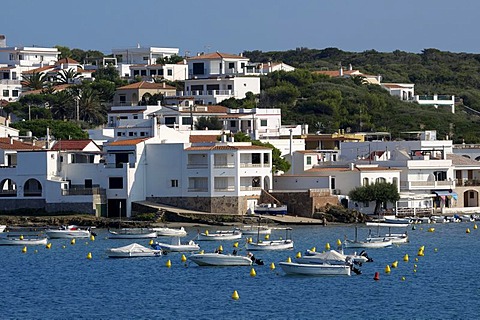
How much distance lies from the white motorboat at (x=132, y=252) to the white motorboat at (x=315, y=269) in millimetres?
10347

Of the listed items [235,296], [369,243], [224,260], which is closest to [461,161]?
[369,243]

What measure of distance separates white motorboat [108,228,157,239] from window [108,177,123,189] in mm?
8544

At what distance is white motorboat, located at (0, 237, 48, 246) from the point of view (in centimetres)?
7612

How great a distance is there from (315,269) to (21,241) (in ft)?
73.1

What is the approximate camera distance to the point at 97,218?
86688 mm

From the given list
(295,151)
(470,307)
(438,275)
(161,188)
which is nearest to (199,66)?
(295,151)

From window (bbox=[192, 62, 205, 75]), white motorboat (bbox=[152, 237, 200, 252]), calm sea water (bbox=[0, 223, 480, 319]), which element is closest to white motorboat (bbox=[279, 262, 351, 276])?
calm sea water (bbox=[0, 223, 480, 319])

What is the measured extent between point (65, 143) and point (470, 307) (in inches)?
1827

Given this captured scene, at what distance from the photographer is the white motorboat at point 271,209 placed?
88000mm

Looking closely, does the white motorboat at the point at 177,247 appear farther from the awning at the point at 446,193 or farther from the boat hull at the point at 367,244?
the awning at the point at 446,193

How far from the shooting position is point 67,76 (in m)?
148

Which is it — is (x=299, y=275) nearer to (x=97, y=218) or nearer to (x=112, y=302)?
(x=112, y=302)

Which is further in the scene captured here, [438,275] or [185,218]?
[185,218]

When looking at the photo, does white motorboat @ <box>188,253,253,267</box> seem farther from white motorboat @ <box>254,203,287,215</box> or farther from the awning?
the awning
